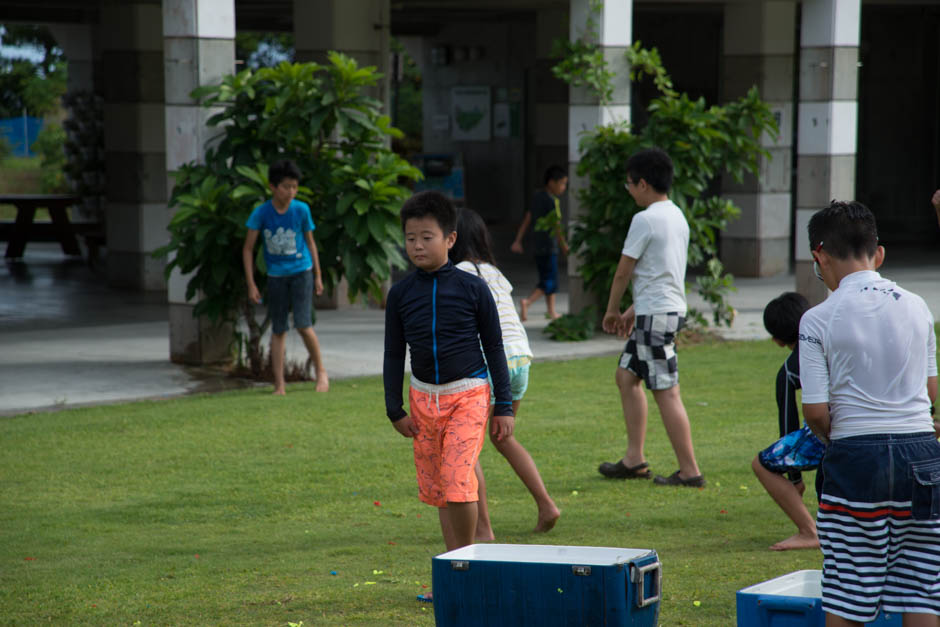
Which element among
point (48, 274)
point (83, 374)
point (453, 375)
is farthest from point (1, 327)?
point (453, 375)

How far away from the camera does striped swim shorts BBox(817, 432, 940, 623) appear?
357cm

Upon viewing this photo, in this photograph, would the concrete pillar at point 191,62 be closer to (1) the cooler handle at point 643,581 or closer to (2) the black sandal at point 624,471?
(2) the black sandal at point 624,471

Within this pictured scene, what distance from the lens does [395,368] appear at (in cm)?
491

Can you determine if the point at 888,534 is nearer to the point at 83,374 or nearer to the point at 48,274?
the point at 83,374

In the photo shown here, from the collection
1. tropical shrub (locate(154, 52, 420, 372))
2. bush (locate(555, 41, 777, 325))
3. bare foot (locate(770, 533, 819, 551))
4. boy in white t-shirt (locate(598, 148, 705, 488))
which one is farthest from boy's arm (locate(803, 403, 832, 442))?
bush (locate(555, 41, 777, 325))

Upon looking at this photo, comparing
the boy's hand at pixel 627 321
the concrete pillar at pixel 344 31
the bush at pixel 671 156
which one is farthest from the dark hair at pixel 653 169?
the concrete pillar at pixel 344 31

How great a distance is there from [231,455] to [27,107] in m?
42.5

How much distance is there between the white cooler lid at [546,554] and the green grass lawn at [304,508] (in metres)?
0.78

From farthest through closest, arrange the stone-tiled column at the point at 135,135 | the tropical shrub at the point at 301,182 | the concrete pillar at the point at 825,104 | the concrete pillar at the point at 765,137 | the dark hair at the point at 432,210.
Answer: the concrete pillar at the point at 765,137, the stone-tiled column at the point at 135,135, the concrete pillar at the point at 825,104, the tropical shrub at the point at 301,182, the dark hair at the point at 432,210

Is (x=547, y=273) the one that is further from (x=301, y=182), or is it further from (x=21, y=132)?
(x=21, y=132)

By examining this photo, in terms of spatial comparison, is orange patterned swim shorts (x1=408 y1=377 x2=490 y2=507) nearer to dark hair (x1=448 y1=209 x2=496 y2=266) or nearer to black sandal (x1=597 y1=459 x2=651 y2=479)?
dark hair (x1=448 y1=209 x2=496 y2=266)

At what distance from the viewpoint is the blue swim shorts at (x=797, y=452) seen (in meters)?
5.32

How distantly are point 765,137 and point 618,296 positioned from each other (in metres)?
12.3

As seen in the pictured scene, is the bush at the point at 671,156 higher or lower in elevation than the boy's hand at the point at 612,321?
higher
